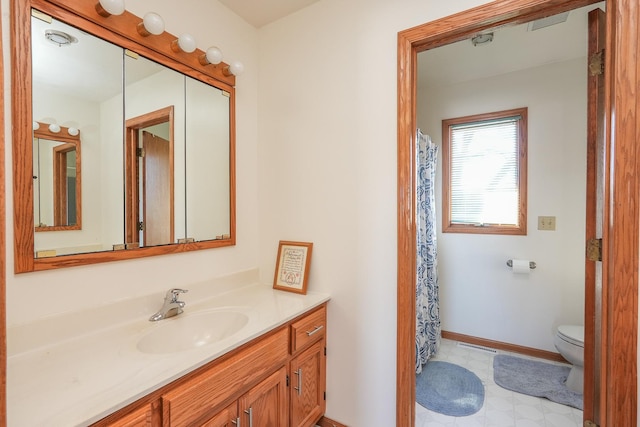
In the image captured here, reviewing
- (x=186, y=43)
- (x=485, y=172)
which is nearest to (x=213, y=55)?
(x=186, y=43)

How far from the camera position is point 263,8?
69.1 inches

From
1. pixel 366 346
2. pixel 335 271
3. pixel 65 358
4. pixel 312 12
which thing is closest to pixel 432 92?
A: pixel 312 12

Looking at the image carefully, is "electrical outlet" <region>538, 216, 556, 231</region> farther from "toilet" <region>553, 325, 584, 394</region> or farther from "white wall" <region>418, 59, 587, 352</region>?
"toilet" <region>553, 325, 584, 394</region>

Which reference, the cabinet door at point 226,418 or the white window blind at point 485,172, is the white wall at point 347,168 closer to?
the cabinet door at point 226,418

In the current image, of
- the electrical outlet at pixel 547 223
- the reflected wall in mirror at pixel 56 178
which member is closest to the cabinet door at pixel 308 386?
the reflected wall in mirror at pixel 56 178

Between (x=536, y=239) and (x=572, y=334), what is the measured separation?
2.44ft

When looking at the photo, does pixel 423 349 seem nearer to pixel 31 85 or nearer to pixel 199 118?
pixel 199 118

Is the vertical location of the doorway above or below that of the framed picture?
above

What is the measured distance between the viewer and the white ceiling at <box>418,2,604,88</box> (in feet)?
6.63

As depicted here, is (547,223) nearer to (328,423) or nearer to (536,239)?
(536,239)

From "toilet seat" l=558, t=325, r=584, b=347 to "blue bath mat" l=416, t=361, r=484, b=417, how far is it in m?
0.67

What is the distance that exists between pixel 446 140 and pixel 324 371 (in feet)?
7.58

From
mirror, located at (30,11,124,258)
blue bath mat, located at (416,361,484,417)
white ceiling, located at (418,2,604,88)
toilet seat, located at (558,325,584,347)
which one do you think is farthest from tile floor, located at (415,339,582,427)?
white ceiling, located at (418,2,604,88)

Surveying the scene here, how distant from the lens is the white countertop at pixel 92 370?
73cm
